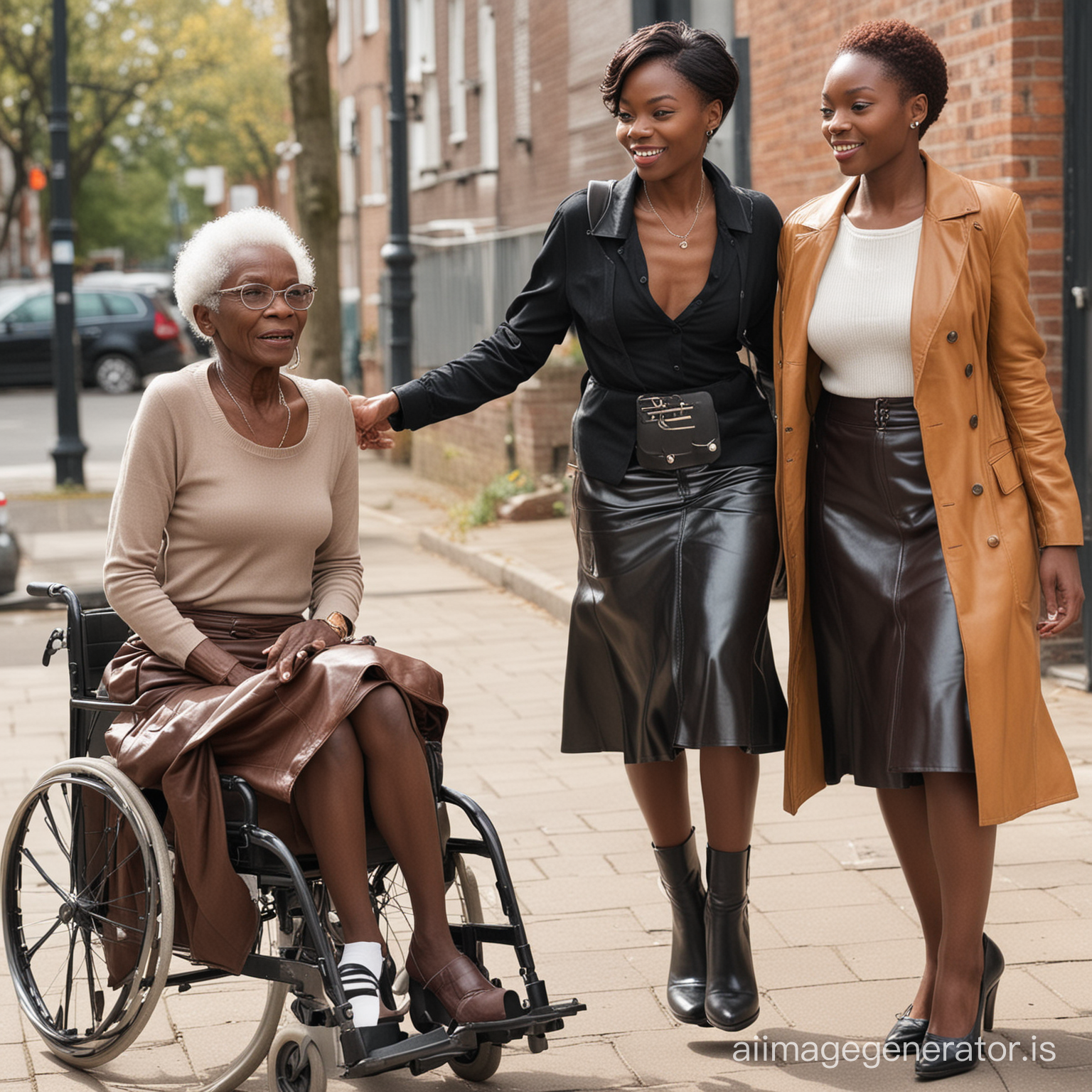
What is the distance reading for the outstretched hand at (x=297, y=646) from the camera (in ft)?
10.6

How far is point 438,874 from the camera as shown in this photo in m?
3.26

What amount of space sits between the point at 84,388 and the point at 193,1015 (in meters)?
28.4

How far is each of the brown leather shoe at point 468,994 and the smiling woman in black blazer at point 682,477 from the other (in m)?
0.59

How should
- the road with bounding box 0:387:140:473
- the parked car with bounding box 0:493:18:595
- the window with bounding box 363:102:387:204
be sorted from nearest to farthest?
1. the parked car with bounding box 0:493:18:595
2. the road with bounding box 0:387:140:473
3. the window with bounding box 363:102:387:204

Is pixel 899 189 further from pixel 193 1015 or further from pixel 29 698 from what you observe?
pixel 29 698

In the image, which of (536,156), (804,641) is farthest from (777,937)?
(536,156)

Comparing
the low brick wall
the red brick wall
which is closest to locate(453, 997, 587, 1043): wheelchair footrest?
the red brick wall

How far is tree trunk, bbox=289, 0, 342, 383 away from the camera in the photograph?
53.9 feet

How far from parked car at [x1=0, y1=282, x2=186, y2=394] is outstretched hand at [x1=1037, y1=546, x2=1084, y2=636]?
27.8 m

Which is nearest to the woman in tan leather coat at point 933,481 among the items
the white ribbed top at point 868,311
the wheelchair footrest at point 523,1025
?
the white ribbed top at point 868,311

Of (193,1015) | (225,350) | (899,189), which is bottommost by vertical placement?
(193,1015)

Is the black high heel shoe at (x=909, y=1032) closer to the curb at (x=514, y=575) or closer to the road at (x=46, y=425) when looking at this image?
the curb at (x=514, y=575)

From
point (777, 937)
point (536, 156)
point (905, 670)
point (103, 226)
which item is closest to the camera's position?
point (905, 670)

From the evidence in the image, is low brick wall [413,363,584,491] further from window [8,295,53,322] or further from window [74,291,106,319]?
window [74,291,106,319]
